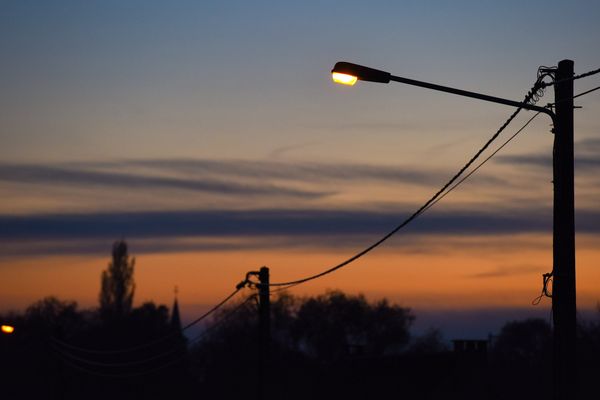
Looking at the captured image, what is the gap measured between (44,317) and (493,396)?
91863 mm

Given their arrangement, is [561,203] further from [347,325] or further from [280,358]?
[347,325]

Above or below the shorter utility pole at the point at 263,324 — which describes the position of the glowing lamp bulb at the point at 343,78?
above

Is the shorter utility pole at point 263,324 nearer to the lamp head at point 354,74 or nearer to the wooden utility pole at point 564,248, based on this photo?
the lamp head at point 354,74

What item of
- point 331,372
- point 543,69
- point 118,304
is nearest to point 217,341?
point 118,304

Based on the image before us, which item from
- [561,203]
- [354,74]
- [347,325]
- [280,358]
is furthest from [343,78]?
[347,325]

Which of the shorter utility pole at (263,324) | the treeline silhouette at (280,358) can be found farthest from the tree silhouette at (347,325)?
the shorter utility pole at (263,324)

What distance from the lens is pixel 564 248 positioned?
11.9 m

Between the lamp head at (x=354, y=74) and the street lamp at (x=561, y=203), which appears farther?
the lamp head at (x=354, y=74)

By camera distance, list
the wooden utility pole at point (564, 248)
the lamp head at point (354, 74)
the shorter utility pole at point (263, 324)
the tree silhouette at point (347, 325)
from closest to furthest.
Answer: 1. the wooden utility pole at point (564, 248)
2. the lamp head at point (354, 74)
3. the shorter utility pole at point (263, 324)
4. the tree silhouette at point (347, 325)

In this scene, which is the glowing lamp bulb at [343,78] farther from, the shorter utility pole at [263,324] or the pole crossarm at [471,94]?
the shorter utility pole at [263,324]

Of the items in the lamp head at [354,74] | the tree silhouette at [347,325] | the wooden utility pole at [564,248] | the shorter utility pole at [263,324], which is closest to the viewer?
the wooden utility pole at [564,248]

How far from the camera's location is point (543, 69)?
1281cm

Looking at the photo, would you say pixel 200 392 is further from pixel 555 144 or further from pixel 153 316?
pixel 555 144

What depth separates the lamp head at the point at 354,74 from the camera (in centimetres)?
1231
